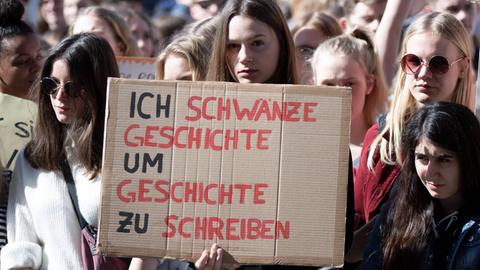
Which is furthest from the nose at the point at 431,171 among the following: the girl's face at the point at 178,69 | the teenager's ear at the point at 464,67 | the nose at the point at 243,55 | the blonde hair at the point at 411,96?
the girl's face at the point at 178,69

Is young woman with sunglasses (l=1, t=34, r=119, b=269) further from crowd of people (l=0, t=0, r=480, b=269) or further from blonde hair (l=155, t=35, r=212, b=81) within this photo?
blonde hair (l=155, t=35, r=212, b=81)

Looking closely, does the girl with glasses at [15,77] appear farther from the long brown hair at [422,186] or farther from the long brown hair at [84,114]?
the long brown hair at [422,186]

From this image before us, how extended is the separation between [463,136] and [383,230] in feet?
1.50

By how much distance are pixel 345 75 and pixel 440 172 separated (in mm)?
1369

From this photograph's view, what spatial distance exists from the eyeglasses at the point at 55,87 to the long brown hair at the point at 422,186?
1.42m

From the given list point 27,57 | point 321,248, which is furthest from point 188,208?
point 27,57

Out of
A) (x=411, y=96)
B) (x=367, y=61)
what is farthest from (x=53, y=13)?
(x=411, y=96)

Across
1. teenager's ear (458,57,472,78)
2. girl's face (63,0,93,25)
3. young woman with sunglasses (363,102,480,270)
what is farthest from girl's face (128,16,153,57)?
young woman with sunglasses (363,102,480,270)

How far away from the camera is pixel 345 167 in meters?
4.34

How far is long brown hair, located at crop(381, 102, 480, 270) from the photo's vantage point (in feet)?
14.4

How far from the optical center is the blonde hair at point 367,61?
228 inches

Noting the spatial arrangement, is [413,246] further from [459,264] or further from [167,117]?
[167,117]

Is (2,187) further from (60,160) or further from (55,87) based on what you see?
(55,87)

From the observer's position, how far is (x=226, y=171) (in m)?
4.36
